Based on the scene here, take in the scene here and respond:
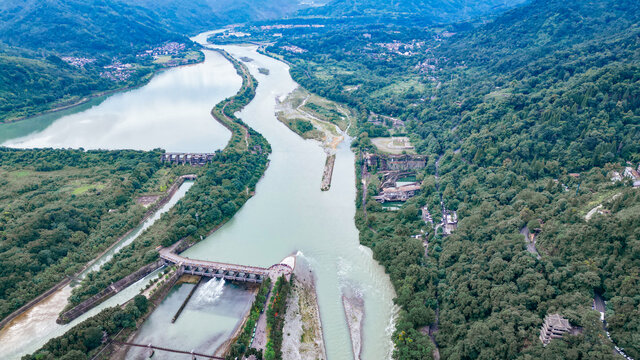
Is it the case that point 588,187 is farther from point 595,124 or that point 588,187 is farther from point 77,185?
point 77,185

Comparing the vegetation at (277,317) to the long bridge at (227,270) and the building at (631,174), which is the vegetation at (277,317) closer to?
the long bridge at (227,270)

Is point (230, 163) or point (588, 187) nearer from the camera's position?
Result: point (588, 187)

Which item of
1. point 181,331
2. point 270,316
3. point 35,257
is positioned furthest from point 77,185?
point 270,316

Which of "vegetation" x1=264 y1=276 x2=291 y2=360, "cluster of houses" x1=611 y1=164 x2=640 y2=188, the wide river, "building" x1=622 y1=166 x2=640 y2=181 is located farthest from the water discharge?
"building" x1=622 y1=166 x2=640 y2=181

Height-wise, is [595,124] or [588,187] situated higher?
[595,124]

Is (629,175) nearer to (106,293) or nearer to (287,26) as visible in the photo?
(106,293)

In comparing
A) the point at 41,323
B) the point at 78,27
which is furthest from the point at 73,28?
the point at 41,323
